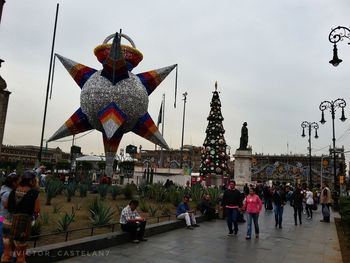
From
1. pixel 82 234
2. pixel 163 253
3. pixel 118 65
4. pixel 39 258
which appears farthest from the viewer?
pixel 118 65

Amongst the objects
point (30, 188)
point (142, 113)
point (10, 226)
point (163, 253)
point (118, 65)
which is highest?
point (118, 65)

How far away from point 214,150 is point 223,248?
87.5ft

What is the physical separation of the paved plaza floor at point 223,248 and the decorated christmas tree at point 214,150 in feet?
74.4

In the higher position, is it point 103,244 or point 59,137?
point 59,137

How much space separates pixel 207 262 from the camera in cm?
702

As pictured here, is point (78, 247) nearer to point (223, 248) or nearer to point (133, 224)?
point (133, 224)

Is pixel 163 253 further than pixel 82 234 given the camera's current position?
No

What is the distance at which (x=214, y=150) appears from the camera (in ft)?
115

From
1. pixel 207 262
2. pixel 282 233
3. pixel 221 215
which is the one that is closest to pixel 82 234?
pixel 207 262

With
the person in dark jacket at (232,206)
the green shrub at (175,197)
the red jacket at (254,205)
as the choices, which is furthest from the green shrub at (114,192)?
the red jacket at (254,205)

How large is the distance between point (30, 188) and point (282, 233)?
8726 millimetres

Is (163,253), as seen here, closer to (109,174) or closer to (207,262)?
(207,262)

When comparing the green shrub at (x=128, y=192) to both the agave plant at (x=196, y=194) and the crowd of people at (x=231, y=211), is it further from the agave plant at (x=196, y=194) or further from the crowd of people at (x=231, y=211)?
the crowd of people at (x=231, y=211)

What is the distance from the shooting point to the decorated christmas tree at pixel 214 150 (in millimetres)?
34625
